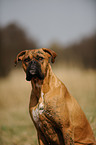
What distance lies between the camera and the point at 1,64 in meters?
11.2

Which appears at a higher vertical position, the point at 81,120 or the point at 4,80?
the point at 81,120

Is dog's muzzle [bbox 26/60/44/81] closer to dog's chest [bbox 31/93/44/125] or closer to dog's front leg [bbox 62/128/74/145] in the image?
dog's chest [bbox 31/93/44/125]

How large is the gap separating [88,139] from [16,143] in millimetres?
2517

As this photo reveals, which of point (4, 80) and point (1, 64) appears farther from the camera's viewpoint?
point (1, 64)

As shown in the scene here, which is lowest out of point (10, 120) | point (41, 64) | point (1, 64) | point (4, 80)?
point (10, 120)

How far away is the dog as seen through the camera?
2.51 metres

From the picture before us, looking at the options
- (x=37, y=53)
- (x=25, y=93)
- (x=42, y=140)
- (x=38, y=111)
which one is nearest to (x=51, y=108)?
(x=38, y=111)

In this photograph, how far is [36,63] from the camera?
255cm

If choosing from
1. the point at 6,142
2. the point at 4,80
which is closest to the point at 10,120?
the point at 6,142

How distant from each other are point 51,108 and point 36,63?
643 mm

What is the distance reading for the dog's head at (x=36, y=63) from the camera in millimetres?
2539

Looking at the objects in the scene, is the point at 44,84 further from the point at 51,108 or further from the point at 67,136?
the point at 67,136

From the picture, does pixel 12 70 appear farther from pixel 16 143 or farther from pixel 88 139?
pixel 88 139

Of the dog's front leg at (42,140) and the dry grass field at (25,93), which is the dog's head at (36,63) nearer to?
the dog's front leg at (42,140)
